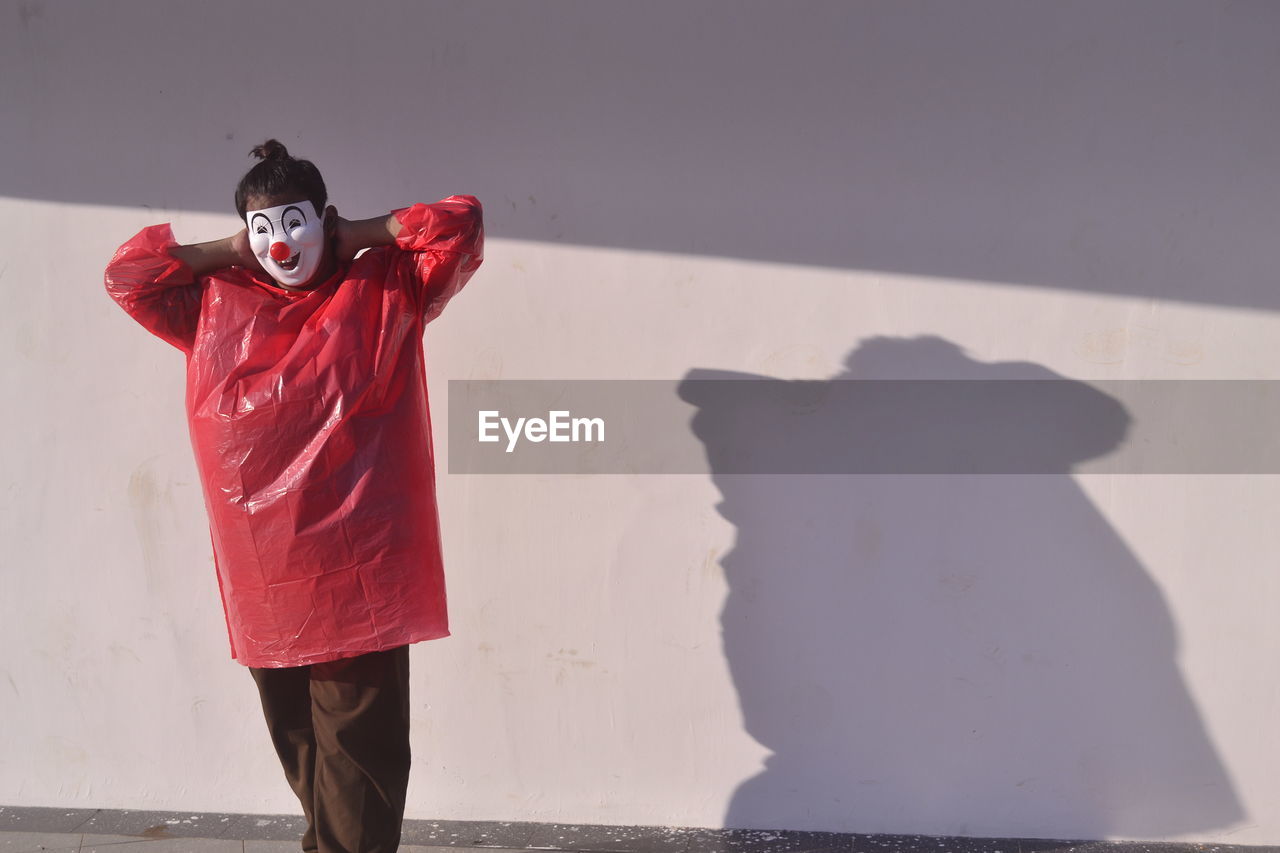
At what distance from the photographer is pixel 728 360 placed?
275 cm

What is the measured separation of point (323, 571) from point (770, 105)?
1428mm

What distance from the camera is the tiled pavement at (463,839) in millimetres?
2752

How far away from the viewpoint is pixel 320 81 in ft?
9.31

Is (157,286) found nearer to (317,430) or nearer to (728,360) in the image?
(317,430)

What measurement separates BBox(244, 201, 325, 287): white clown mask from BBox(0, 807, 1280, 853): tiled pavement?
1.44 metres

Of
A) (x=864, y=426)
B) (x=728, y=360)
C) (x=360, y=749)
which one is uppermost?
(x=728, y=360)

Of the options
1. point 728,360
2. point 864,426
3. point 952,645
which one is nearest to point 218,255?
point 728,360

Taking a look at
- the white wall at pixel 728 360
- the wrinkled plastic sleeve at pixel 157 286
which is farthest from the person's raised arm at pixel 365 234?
the white wall at pixel 728 360

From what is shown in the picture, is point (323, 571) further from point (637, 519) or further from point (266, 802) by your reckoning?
point (266, 802)

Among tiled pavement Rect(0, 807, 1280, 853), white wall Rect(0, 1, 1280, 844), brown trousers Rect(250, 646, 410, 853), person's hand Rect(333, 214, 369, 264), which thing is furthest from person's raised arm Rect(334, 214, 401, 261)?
tiled pavement Rect(0, 807, 1280, 853)

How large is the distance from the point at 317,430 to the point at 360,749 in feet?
2.09

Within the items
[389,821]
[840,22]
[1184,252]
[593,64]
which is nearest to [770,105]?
[840,22]

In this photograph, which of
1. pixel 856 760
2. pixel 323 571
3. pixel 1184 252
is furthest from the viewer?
pixel 856 760

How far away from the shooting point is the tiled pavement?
9.03 feet
